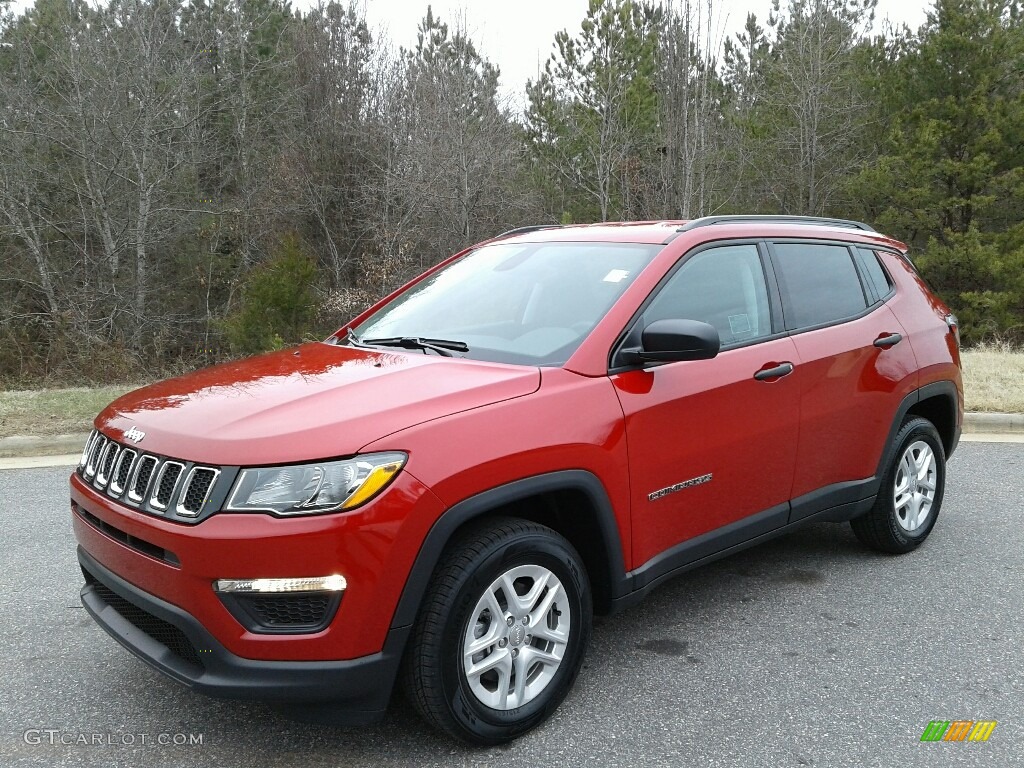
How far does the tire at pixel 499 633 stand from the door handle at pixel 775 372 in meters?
1.24

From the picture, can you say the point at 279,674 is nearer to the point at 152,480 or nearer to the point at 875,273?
the point at 152,480

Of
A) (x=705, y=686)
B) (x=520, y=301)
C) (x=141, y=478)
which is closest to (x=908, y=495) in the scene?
(x=705, y=686)

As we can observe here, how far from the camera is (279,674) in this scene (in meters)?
2.40

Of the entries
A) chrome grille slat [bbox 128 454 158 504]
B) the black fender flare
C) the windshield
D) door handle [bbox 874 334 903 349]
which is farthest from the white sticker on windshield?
chrome grille slat [bbox 128 454 158 504]

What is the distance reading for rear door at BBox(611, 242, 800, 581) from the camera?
317 centimetres

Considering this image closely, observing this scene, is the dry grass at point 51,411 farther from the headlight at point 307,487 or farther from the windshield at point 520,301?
the headlight at point 307,487

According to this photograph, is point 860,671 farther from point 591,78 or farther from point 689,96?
point 591,78

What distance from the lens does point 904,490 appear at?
4.55 meters

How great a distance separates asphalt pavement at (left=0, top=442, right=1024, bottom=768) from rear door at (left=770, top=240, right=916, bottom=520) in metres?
0.59

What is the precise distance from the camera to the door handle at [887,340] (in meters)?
4.26

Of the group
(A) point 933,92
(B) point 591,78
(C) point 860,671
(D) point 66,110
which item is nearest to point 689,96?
(B) point 591,78

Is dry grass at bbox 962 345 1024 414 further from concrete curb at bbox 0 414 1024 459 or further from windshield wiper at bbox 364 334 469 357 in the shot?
concrete curb at bbox 0 414 1024 459

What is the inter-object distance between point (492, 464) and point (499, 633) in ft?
1.85

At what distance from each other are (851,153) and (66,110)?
22616mm
